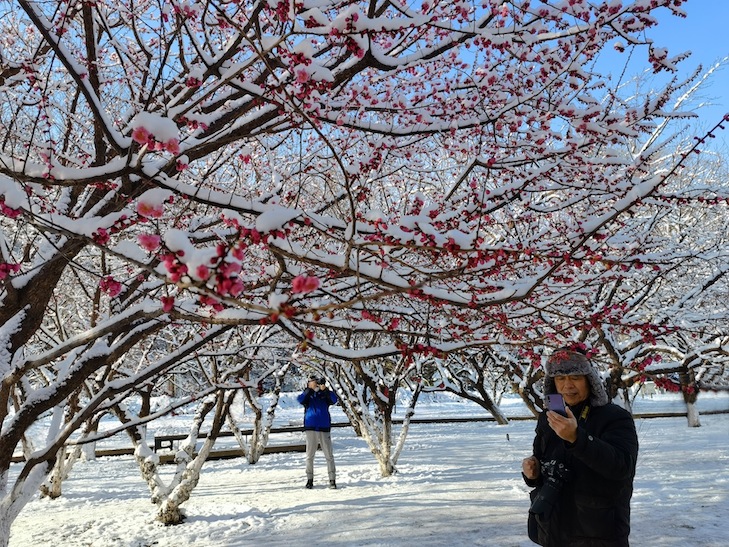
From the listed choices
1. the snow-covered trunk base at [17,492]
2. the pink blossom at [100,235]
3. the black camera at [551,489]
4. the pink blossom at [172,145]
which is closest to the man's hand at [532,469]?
the black camera at [551,489]

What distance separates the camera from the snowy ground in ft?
19.9

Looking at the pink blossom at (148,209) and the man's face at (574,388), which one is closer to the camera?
the pink blossom at (148,209)

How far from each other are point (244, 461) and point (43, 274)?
436 inches

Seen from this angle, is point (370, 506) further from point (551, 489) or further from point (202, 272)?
point (202, 272)

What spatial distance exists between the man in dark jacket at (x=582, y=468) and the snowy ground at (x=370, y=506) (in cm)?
334

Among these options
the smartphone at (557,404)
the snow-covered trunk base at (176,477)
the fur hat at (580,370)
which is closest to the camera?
the smartphone at (557,404)

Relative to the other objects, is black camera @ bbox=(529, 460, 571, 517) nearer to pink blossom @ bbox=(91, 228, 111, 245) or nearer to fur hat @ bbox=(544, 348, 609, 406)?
→ fur hat @ bbox=(544, 348, 609, 406)

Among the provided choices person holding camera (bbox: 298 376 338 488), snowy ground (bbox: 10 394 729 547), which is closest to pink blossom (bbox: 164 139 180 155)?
snowy ground (bbox: 10 394 729 547)

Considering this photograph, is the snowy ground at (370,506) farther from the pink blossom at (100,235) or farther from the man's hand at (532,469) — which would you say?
the pink blossom at (100,235)

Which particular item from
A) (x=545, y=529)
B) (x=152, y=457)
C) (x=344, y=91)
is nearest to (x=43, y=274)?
(x=344, y=91)

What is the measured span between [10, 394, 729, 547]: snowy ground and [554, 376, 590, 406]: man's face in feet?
11.3

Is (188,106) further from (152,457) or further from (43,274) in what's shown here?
(152,457)

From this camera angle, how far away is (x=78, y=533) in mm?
6852

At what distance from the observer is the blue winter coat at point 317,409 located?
30.7ft
